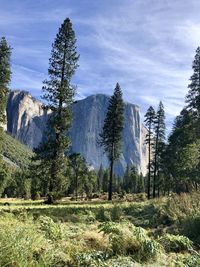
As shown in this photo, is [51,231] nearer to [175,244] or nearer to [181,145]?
[175,244]

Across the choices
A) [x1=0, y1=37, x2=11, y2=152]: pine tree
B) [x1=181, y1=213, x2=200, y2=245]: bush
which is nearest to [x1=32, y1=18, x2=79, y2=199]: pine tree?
[x1=0, y1=37, x2=11, y2=152]: pine tree

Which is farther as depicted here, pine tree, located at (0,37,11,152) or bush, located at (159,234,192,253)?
pine tree, located at (0,37,11,152)

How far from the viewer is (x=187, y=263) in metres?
6.27

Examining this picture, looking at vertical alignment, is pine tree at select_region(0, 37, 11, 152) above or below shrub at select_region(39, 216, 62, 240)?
above

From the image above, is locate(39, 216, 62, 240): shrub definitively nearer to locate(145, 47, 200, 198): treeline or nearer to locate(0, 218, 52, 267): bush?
locate(0, 218, 52, 267): bush

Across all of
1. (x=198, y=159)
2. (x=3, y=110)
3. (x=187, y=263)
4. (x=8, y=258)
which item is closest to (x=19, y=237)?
(x=8, y=258)

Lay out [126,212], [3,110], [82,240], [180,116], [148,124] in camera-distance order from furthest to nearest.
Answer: [180,116], [148,124], [3,110], [126,212], [82,240]

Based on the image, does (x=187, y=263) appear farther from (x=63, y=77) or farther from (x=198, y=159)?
(x=198, y=159)

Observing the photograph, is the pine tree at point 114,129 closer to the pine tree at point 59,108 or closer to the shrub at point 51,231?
the pine tree at point 59,108

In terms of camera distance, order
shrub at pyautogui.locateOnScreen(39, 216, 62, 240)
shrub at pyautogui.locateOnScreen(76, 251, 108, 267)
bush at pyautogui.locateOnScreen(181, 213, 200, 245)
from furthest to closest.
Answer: bush at pyautogui.locateOnScreen(181, 213, 200, 245), shrub at pyautogui.locateOnScreen(39, 216, 62, 240), shrub at pyautogui.locateOnScreen(76, 251, 108, 267)

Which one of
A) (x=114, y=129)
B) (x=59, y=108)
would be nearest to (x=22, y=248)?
(x=59, y=108)

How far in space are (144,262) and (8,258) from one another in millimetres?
2336

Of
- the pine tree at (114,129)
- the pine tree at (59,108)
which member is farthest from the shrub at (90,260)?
the pine tree at (114,129)

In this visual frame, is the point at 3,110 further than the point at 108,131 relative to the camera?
No
